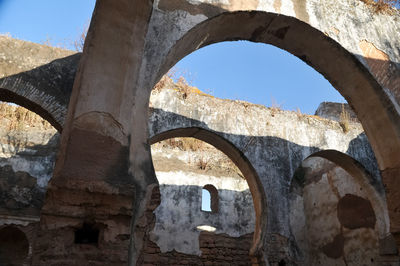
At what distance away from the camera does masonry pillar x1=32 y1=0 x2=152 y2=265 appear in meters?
1.99

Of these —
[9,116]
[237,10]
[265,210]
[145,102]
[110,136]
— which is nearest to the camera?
[110,136]

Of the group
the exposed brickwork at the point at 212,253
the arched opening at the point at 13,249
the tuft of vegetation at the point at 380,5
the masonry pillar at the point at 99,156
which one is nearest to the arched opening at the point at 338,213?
the exposed brickwork at the point at 212,253

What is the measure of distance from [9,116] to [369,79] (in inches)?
386

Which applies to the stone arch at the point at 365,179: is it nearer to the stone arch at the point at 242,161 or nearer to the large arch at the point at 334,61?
the stone arch at the point at 242,161

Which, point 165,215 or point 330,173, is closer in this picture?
point 165,215

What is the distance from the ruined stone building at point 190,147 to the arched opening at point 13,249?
0.04 m

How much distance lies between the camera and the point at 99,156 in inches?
88.7

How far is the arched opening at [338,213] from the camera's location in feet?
28.8

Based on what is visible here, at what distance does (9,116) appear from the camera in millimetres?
9789

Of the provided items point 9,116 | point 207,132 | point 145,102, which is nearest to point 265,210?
point 207,132

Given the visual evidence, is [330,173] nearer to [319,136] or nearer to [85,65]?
[319,136]

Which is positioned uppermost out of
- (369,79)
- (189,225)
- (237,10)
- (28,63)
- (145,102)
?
(28,63)

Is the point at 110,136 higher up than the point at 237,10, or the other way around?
the point at 237,10

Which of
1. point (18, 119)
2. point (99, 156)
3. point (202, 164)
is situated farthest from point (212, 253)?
point (99, 156)
